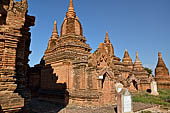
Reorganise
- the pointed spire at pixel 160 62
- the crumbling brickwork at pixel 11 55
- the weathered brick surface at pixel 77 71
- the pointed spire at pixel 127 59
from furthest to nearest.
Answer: the pointed spire at pixel 160 62, the pointed spire at pixel 127 59, the weathered brick surface at pixel 77 71, the crumbling brickwork at pixel 11 55

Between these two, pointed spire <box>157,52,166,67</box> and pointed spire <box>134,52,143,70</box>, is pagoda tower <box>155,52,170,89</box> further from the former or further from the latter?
pointed spire <box>134,52,143,70</box>

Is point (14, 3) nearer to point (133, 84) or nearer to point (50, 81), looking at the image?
point (50, 81)

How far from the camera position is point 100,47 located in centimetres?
1472

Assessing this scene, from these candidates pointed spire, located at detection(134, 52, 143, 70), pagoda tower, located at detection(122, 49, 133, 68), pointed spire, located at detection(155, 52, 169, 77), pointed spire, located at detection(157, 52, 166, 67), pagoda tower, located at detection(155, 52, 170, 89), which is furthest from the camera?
pointed spire, located at detection(157, 52, 166, 67)

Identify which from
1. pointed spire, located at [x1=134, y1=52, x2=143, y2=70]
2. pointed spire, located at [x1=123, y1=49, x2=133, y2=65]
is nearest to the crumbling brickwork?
pointed spire, located at [x1=134, y1=52, x2=143, y2=70]

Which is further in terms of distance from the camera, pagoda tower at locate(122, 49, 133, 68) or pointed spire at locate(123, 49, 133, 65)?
pointed spire at locate(123, 49, 133, 65)

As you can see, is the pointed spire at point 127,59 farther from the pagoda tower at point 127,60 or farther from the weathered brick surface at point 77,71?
the weathered brick surface at point 77,71

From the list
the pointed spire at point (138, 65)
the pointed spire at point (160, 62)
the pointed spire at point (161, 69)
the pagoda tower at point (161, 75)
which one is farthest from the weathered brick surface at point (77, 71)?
the pointed spire at point (160, 62)

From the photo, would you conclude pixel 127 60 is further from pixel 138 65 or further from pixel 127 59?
pixel 138 65

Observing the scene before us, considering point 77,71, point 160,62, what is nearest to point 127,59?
point 160,62

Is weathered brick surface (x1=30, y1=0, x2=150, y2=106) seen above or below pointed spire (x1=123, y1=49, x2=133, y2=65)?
below

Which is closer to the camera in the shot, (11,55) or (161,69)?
(11,55)

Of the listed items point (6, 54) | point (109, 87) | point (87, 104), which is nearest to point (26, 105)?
point (6, 54)

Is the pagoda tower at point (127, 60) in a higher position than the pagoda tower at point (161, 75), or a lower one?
higher
